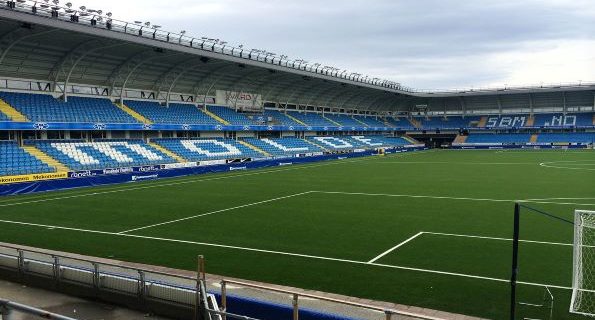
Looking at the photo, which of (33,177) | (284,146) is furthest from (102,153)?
(284,146)

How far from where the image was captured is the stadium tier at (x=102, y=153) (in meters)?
40.4

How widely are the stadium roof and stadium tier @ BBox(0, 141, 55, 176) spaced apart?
24.5ft

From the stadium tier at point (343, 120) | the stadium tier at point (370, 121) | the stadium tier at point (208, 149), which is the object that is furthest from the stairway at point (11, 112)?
the stadium tier at point (370, 121)

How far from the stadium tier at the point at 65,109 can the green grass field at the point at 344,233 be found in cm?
1117

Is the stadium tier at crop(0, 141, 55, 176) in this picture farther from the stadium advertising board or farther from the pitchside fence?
the pitchside fence

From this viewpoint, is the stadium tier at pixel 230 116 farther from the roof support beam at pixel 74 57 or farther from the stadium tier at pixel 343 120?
the stadium tier at pixel 343 120

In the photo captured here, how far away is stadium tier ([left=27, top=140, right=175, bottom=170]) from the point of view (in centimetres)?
4044

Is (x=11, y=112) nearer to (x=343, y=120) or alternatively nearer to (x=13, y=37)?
(x=13, y=37)

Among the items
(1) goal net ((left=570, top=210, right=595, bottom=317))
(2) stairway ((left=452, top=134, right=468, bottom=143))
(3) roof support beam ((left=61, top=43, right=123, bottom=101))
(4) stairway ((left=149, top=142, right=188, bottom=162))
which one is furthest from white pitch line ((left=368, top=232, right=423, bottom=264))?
(2) stairway ((left=452, top=134, right=468, bottom=143))

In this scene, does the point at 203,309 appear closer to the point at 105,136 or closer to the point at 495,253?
the point at 495,253

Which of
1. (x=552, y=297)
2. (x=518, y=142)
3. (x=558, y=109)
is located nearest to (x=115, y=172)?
(x=552, y=297)

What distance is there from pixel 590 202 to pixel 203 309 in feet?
77.3

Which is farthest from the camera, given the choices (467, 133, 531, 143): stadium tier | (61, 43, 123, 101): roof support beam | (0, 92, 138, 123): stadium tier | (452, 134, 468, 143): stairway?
(452, 134, 468, 143): stairway

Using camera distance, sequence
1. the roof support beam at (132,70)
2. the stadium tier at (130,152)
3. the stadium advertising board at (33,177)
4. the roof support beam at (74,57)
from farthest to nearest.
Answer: the roof support beam at (132,70) → the roof support beam at (74,57) → the stadium tier at (130,152) → the stadium advertising board at (33,177)
